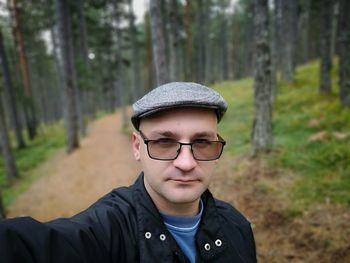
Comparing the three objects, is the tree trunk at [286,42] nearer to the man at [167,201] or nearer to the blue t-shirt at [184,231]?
the man at [167,201]

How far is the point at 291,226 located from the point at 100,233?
4.46 meters

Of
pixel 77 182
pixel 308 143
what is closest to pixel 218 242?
pixel 308 143

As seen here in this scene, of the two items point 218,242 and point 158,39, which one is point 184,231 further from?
point 158,39

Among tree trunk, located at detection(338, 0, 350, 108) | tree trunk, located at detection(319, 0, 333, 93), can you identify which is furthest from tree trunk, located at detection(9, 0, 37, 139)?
tree trunk, located at detection(338, 0, 350, 108)

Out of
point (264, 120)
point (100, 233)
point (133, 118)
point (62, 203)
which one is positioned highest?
point (133, 118)

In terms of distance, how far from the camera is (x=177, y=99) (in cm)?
183

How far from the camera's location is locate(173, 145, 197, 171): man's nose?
1.87m

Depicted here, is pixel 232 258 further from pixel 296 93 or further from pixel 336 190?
pixel 296 93

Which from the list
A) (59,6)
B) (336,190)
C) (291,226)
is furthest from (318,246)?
(59,6)

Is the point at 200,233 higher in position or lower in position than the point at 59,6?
lower

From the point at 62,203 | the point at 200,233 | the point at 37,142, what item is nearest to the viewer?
the point at 200,233

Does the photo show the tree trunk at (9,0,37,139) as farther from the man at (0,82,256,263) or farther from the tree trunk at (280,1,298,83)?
the man at (0,82,256,263)

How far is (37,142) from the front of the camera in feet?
74.1

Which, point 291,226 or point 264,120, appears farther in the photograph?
point 264,120
